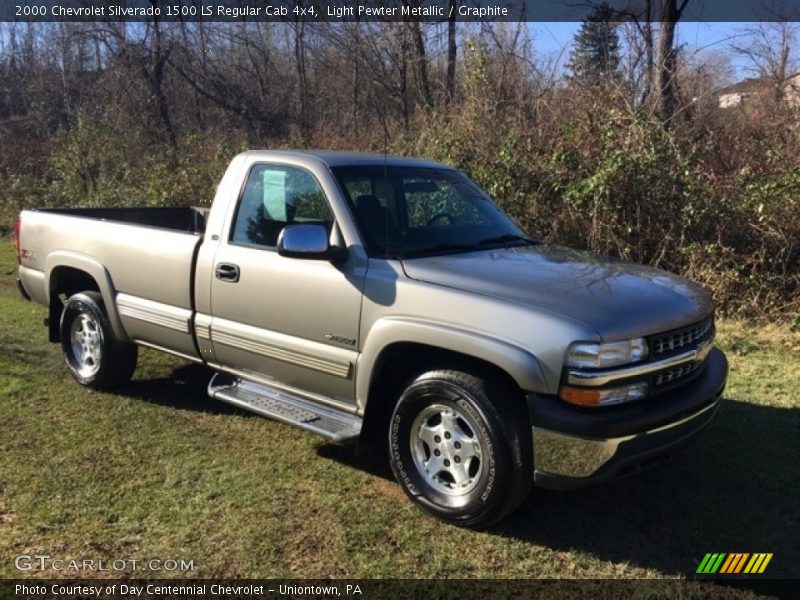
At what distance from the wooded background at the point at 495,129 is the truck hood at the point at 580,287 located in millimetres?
4375

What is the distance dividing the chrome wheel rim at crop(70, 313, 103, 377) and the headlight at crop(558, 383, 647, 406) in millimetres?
3817

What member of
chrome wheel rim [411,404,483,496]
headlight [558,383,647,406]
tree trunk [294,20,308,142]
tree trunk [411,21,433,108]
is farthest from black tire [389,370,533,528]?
tree trunk [294,20,308,142]

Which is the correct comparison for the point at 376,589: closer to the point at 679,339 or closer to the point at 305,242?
the point at 305,242

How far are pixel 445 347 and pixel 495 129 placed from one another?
6.98m

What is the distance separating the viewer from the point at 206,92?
2166 cm

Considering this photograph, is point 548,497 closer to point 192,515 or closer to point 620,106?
point 192,515

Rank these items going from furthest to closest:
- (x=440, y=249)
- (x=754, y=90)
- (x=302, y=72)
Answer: (x=302, y=72) → (x=754, y=90) → (x=440, y=249)

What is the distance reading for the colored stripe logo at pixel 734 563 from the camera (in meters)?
3.37

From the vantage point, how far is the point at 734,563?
11.2ft

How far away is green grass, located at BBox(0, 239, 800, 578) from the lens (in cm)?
343

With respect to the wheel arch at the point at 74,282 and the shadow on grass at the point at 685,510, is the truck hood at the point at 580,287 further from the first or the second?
the wheel arch at the point at 74,282

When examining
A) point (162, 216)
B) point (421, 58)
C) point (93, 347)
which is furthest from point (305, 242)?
point (421, 58)

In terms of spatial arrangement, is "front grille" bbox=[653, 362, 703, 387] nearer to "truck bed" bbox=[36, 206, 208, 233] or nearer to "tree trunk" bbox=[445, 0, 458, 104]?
"truck bed" bbox=[36, 206, 208, 233]

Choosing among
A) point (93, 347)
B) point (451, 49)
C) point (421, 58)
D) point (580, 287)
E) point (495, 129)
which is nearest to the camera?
point (580, 287)
